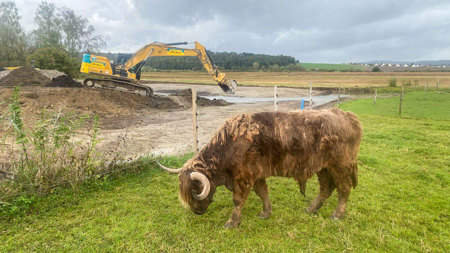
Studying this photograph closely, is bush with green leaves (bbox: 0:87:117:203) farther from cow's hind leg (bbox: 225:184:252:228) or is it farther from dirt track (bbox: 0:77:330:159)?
cow's hind leg (bbox: 225:184:252:228)

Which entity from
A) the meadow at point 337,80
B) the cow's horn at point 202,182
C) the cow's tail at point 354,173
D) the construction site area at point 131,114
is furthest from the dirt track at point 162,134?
the meadow at point 337,80

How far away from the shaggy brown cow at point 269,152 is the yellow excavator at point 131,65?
16443 mm

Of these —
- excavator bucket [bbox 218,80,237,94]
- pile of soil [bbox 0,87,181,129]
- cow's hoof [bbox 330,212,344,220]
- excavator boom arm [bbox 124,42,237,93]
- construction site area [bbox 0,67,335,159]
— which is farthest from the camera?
excavator bucket [bbox 218,80,237,94]

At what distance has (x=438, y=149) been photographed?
758 cm

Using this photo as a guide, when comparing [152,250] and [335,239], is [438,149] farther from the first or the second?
[152,250]

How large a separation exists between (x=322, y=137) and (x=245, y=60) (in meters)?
97.4

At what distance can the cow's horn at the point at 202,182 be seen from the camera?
341cm

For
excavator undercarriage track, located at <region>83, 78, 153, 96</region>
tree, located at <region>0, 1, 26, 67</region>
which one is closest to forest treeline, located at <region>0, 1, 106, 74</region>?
tree, located at <region>0, 1, 26, 67</region>

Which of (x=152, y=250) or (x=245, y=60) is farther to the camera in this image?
(x=245, y=60)

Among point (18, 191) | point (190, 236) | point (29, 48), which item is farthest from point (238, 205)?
point (29, 48)

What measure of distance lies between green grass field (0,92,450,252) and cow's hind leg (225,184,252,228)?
126 millimetres

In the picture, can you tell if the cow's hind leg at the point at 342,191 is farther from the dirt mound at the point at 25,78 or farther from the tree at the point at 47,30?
the tree at the point at 47,30

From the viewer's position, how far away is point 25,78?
23047 mm

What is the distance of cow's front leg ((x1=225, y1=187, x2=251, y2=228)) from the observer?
380 centimetres
